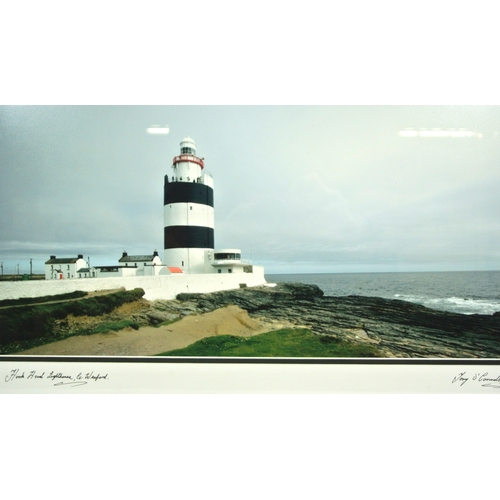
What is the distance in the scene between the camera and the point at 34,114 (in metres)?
2.22

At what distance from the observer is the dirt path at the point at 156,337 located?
2.17m

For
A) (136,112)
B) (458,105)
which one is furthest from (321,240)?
(136,112)

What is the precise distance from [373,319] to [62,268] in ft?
11.9

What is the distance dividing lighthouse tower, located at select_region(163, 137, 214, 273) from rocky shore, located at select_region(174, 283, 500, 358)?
0.47 metres

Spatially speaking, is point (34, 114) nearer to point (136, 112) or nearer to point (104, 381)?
point (136, 112)

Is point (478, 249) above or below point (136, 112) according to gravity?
below

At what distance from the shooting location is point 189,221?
9.70ft

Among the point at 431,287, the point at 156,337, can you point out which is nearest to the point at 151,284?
the point at 156,337

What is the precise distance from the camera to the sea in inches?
89.5

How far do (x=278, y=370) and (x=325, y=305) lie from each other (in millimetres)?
1057
